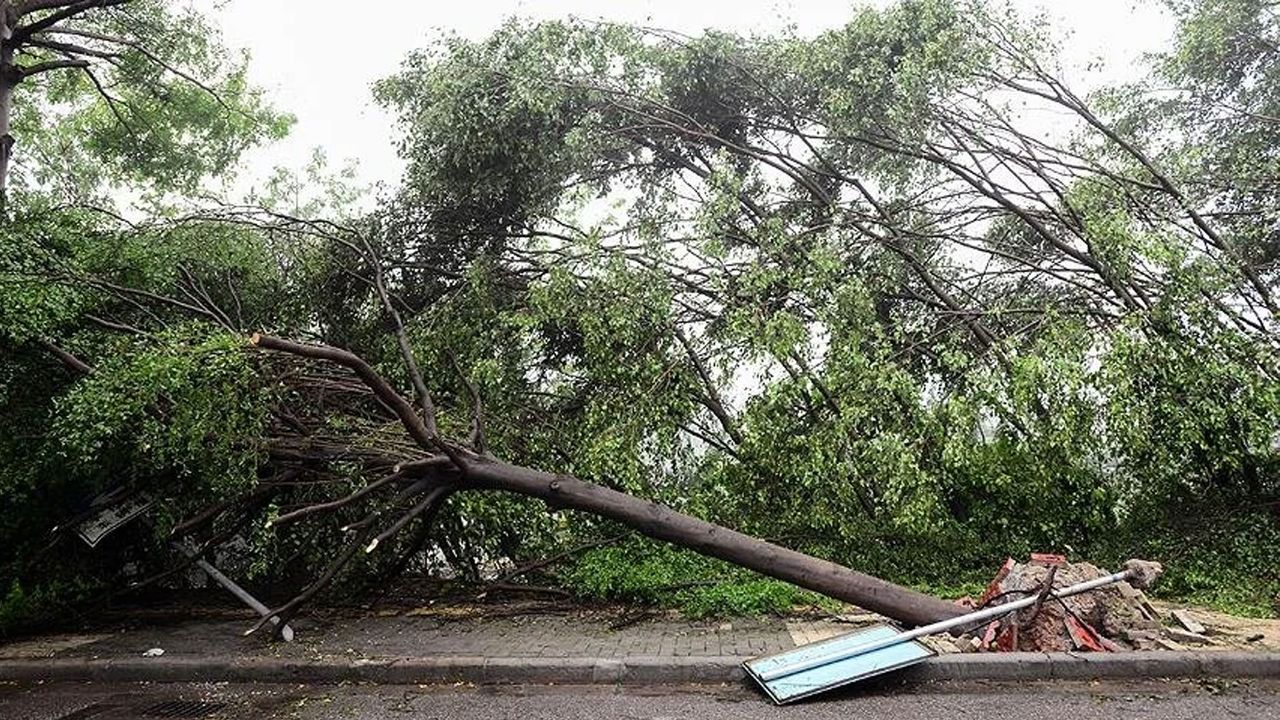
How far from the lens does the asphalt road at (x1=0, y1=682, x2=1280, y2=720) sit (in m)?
4.86

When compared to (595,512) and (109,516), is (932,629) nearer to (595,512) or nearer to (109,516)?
(595,512)

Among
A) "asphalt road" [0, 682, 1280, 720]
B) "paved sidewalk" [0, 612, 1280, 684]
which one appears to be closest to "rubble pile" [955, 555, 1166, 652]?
"paved sidewalk" [0, 612, 1280, 684]

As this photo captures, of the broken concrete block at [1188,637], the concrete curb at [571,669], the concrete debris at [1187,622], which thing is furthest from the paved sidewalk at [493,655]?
the concrete debris at [1187,622]

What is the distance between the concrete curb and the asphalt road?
0.12 m

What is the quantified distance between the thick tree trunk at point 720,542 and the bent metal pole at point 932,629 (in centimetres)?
55

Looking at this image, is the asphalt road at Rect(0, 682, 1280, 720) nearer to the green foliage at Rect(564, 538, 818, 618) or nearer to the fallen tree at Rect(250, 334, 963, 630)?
the fallen tree at Rect(250, 334, 963, 630)

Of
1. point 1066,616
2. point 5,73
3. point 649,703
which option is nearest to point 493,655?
point 649,703

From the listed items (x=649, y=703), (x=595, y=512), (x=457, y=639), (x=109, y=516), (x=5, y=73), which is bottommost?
(x=649, y=703)

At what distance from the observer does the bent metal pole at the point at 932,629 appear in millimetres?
5348

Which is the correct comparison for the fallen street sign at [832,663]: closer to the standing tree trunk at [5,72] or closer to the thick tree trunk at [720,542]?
the thick tree trunk at [720,542]

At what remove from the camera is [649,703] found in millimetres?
5309

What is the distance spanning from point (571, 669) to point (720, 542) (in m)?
1.84

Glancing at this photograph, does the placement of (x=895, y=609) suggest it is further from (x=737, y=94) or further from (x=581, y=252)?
(x=737, y=94)

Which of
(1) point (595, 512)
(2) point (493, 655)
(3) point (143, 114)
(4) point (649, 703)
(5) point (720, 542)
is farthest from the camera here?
(3) point (143, 114)
